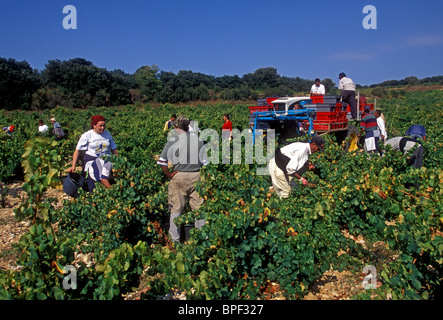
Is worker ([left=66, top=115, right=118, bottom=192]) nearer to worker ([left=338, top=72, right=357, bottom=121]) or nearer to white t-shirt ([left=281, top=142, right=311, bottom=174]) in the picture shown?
white t-shirt ([left=281, top=142, right=311, bottom=174])

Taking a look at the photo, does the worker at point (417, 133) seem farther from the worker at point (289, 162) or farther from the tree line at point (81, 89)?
the tree line at point (81, 89)

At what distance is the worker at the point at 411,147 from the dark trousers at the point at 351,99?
4.16 metres

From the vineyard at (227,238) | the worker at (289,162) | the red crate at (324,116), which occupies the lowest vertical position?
the vineyard at (227,238)

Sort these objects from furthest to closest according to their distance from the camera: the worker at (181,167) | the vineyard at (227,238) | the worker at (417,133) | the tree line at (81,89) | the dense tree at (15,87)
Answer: the tree line at (81,89), the dense tree at (15,87), the worker at (417,133), the worker at (181,167), the vineyard at (227,238)

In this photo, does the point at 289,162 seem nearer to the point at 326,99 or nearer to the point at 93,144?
the point at 93,144

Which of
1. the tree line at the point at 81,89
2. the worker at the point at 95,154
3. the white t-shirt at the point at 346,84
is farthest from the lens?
the tree line at the point at 81,89

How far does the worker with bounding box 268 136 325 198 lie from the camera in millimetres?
4816

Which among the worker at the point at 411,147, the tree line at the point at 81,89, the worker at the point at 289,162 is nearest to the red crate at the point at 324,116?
the worker at the point at 411,147

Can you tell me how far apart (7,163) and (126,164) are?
5359mm

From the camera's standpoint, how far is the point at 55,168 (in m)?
2.28

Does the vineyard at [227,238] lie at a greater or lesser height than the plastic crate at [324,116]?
lesser

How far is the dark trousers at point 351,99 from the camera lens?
981 cm
